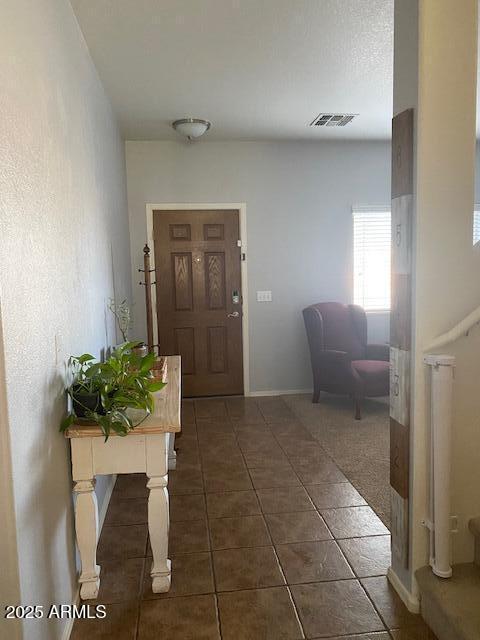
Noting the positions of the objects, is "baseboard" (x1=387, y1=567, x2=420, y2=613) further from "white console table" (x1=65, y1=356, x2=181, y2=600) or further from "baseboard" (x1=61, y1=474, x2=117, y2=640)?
"baseboard" (x1=61, y1=474, x2=117, y2=640)

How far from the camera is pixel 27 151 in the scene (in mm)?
1542

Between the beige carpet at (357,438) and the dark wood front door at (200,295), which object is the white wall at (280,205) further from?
the beige carpet at (357,438)

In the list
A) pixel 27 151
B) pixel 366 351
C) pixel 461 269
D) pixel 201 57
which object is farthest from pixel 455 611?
pixel 366 351

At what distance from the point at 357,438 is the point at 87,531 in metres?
2.43

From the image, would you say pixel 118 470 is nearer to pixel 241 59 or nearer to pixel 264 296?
pixel 241 59

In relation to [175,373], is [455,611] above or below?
below

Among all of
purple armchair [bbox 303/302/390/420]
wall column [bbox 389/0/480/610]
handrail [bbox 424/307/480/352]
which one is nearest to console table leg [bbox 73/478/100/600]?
wall column [bbox 389/0/480/610]

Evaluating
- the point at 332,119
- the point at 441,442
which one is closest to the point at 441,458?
the point at 441,442

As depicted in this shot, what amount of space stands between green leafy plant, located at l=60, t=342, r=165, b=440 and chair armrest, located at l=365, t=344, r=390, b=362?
10.7ft

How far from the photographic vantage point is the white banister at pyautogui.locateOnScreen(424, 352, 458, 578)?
1737 mm

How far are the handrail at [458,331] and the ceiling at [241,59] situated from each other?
1699 mm

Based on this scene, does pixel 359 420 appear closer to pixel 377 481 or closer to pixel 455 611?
pixel 377 481

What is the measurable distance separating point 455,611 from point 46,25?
2.59 m

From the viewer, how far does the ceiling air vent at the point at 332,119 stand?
4.09 metres
